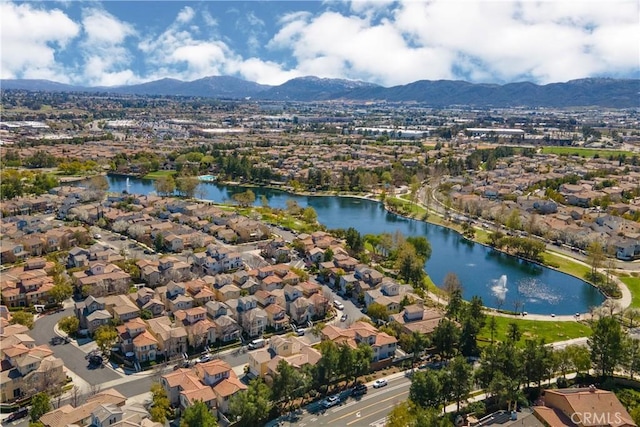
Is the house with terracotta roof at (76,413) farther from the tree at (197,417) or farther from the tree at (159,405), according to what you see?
the tree at (197,417)

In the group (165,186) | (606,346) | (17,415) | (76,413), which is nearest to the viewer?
(76,413)

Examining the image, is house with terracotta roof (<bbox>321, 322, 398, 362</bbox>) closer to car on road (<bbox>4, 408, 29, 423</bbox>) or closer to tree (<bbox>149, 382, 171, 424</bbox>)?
tree (<bbox>149, 382, 171, 424</bbox>)

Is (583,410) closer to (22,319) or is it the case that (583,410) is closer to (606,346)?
(606,346)

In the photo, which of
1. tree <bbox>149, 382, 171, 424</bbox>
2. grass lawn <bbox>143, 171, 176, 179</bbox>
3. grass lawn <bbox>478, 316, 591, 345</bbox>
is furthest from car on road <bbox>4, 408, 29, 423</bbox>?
grass lawn <bbox>143, 171, 176, 179</bbox>

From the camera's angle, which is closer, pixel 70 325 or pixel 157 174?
pixel 70 325

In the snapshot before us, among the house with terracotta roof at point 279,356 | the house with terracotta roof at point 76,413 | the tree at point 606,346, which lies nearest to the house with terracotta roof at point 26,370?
A: the house with terracotta roof at point 76,413

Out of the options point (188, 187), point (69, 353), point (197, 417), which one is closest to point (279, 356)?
point (197, 417)

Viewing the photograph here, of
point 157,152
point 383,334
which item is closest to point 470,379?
point 383,334

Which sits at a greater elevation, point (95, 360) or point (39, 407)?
point (39, 407)
